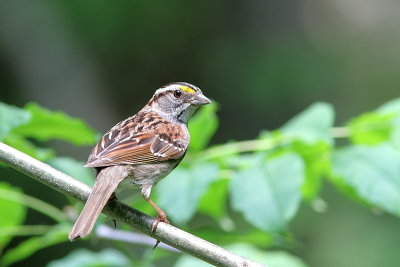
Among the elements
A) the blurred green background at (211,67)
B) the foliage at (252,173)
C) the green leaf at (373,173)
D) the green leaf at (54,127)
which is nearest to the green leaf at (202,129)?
the foliage at (252,173)

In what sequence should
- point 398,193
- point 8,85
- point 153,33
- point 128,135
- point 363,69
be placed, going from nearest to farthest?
point 398,193, point 128,135, point 8,85, point 153,33, point 363,69

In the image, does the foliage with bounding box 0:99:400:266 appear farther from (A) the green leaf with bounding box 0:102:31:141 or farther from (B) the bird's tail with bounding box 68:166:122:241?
(B) the bird's tail with bounding box 68:166:122:241

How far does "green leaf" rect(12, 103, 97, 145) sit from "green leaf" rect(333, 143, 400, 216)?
1329 mm

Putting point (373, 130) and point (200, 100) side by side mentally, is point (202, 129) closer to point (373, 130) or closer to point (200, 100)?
point (200, 100)

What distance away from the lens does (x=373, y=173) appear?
359cm

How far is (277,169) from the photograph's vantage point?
355cm

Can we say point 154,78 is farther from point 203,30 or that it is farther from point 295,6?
point 295,6

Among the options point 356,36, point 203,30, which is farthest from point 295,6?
point 203,30

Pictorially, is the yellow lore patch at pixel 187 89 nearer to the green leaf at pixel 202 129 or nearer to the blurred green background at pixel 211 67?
the green leaf at pixel 202 129

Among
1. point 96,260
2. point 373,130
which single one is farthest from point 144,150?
point 373,130

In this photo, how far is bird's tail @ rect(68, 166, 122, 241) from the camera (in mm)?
2809

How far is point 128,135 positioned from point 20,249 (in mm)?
897

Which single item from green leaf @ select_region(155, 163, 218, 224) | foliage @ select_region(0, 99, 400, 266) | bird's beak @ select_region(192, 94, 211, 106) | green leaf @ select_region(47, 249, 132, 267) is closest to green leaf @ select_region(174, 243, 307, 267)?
foliage @ select_region(0, 99, 400, 266)

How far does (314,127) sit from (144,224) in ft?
4.18
